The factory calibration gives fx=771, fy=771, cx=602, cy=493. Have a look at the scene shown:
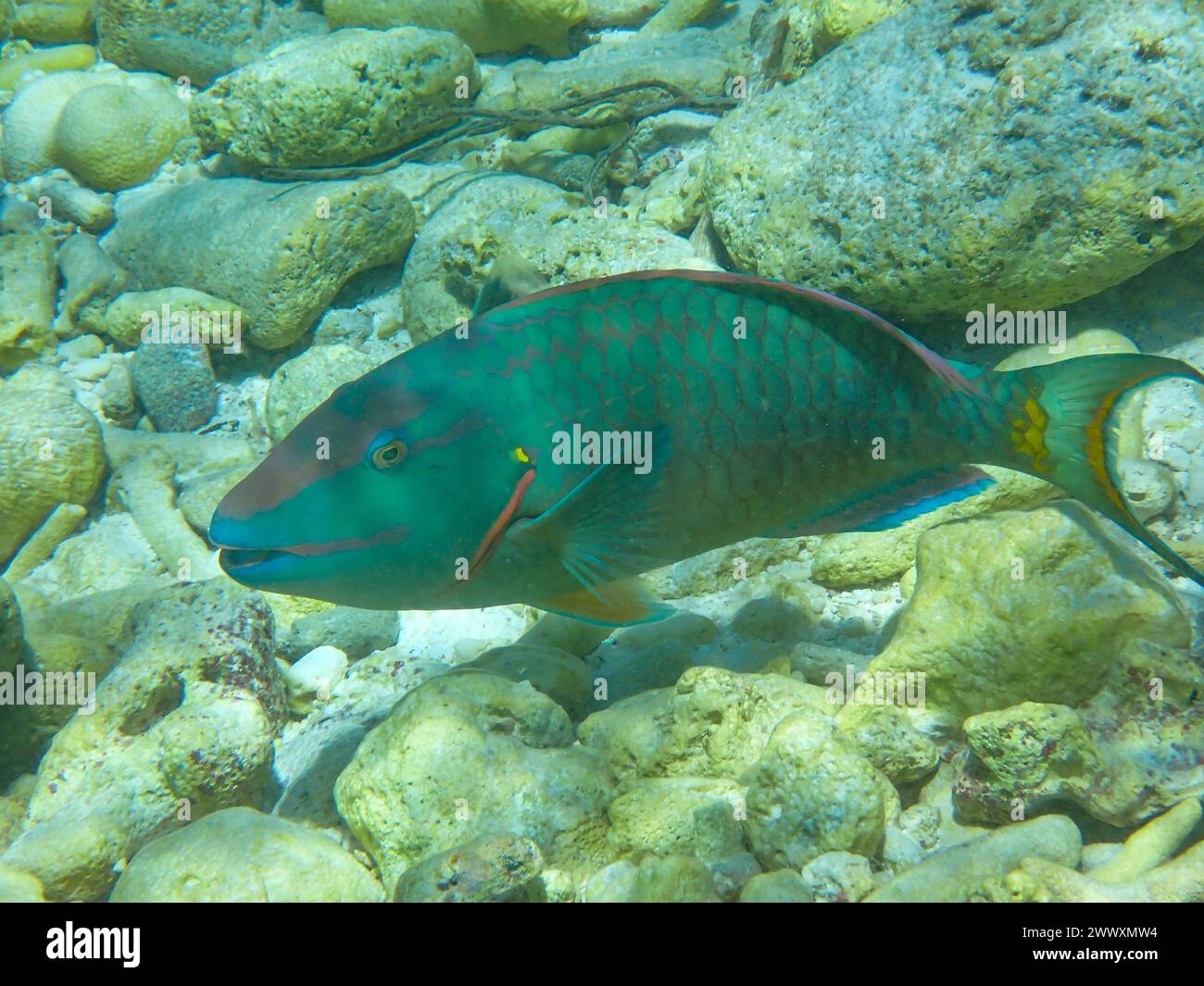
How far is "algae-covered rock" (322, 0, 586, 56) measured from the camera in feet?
22.0

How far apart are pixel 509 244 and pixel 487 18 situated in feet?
11.9

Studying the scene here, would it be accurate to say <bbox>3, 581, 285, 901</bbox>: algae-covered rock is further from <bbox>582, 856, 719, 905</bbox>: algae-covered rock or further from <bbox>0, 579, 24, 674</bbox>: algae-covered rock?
<bbox>582, 856, 719, 905</bbox>: algae-covered rock

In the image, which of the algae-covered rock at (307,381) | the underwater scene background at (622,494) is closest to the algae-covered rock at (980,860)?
the underwater scene background at (622,494)

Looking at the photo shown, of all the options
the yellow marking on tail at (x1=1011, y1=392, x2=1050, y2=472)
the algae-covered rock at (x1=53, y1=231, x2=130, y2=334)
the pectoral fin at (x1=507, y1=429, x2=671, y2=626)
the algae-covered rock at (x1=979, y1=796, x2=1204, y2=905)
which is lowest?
the algae-covered rock at (x1=979, y1=796, x2=1204, y2=905)

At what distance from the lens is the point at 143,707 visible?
A: 3.06 meters

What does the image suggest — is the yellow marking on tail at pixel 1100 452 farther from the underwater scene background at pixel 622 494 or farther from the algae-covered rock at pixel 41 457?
the algae-covered rock at pixel 41 457

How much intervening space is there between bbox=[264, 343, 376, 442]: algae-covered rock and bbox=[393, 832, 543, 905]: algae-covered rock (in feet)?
10.8

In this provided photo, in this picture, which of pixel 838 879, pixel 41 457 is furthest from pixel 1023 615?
pixel 41 457

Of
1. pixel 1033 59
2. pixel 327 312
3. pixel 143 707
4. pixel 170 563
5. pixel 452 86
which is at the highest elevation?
pixel 452 86

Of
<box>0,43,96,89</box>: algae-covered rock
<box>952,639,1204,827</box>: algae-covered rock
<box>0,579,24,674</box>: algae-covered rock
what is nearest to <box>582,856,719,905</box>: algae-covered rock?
<box>952,639,1204,827</box>: algae-covered rock

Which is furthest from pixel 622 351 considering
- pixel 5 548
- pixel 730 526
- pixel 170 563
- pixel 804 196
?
pixel 5 548

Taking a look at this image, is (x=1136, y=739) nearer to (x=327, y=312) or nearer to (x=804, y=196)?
(x=804, y=196)

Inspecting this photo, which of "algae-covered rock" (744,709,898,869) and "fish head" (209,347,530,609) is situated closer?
"fish head" (209,347,530,609)
